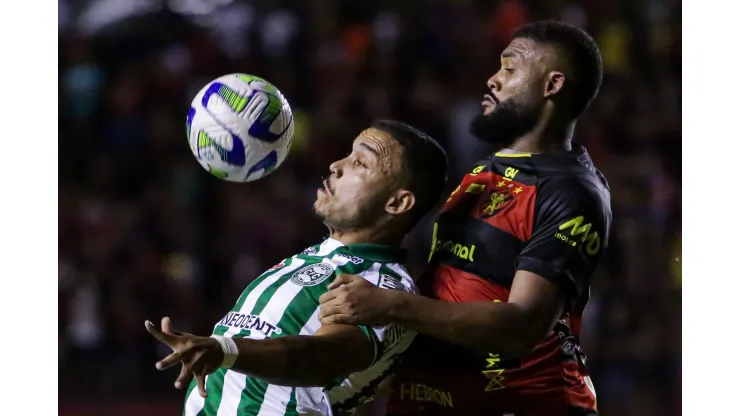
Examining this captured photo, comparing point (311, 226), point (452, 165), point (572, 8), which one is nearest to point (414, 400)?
point (452, 165)

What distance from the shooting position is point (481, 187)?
4.12 meters

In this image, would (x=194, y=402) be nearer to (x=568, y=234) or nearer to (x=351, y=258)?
(x=351, y=258)

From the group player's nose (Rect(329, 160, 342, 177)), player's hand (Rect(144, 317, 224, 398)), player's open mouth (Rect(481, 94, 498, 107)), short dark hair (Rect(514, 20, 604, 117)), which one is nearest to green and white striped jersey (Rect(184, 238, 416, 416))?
player's nose (Rect(329, 160, 342, 177))

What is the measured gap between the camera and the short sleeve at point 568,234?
3674 millimetres

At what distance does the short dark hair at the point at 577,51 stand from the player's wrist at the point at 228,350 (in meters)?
1.88

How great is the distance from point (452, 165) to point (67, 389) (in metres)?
3.21

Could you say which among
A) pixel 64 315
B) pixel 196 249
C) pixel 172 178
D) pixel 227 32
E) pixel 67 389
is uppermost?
pixel 227 32

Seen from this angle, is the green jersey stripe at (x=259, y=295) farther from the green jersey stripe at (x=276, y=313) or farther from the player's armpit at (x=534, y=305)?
the player's armpit at (x=534, y=305)

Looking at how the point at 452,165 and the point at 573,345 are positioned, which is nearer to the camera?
the point at 573,345

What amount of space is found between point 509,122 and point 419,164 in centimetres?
42

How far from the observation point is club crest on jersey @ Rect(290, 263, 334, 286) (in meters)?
3.73

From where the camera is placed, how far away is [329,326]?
338 cm

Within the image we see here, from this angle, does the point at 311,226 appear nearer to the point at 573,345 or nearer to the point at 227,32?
the point at 227,32

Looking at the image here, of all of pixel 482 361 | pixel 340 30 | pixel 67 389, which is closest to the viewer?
pixel 482 361
